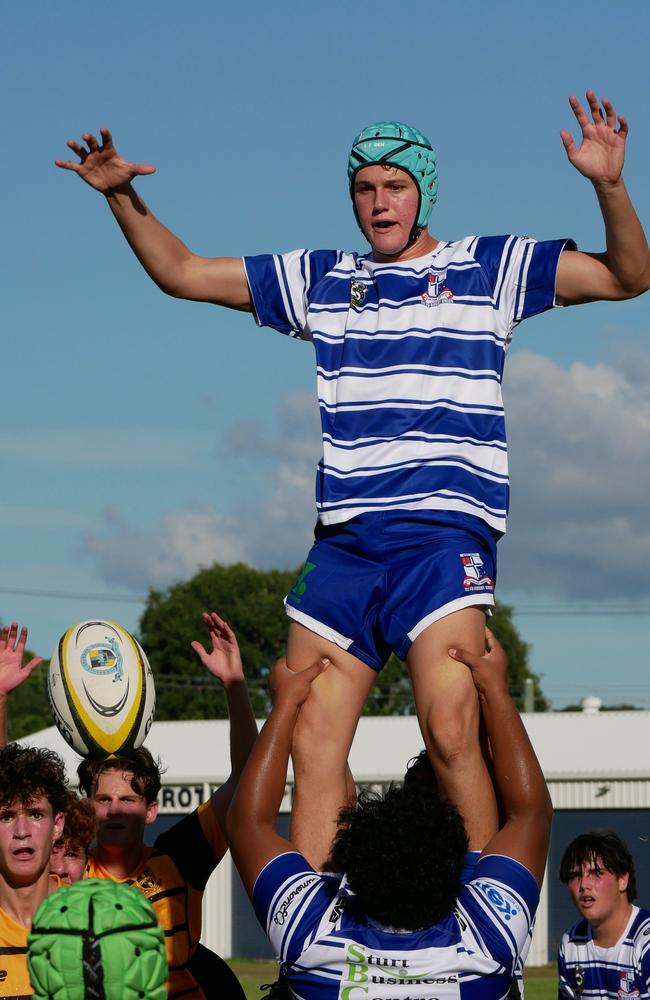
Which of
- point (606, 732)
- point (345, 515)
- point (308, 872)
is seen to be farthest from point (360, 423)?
point (606, 732)

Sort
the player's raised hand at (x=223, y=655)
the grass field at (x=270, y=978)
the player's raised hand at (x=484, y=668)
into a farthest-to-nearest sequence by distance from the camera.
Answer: the grass field at (x=270, y=978)
the player's raised hand at (x=223, y=655)
the player's raised hand at (x=484, y=668)

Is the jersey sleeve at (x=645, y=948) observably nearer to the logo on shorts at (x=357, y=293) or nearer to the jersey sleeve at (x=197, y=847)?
the jersey sleeve at (x=197, y=847)

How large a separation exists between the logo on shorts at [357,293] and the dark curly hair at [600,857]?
3.83 meters

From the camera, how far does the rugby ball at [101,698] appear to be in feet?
26.4

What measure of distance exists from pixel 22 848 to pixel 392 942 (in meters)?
1.93

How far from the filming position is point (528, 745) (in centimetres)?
578

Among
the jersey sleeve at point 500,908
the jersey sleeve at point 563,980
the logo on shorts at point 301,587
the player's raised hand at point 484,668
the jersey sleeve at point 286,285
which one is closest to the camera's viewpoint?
the jersey sleeve at point 500,908

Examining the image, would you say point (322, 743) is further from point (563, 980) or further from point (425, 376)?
point (563, 980)

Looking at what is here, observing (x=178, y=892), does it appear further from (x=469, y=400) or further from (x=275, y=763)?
(x=469, y=400)

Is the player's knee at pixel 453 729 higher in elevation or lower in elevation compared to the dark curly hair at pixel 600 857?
higher

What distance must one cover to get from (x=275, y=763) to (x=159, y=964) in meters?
1.55

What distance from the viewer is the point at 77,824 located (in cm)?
689

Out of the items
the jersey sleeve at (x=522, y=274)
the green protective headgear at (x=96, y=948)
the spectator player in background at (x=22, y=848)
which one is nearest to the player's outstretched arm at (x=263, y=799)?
the spectator player in background at (x=22, y=848)

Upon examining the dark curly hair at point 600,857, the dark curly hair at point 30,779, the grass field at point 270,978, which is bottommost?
the grass field at point 270,978
